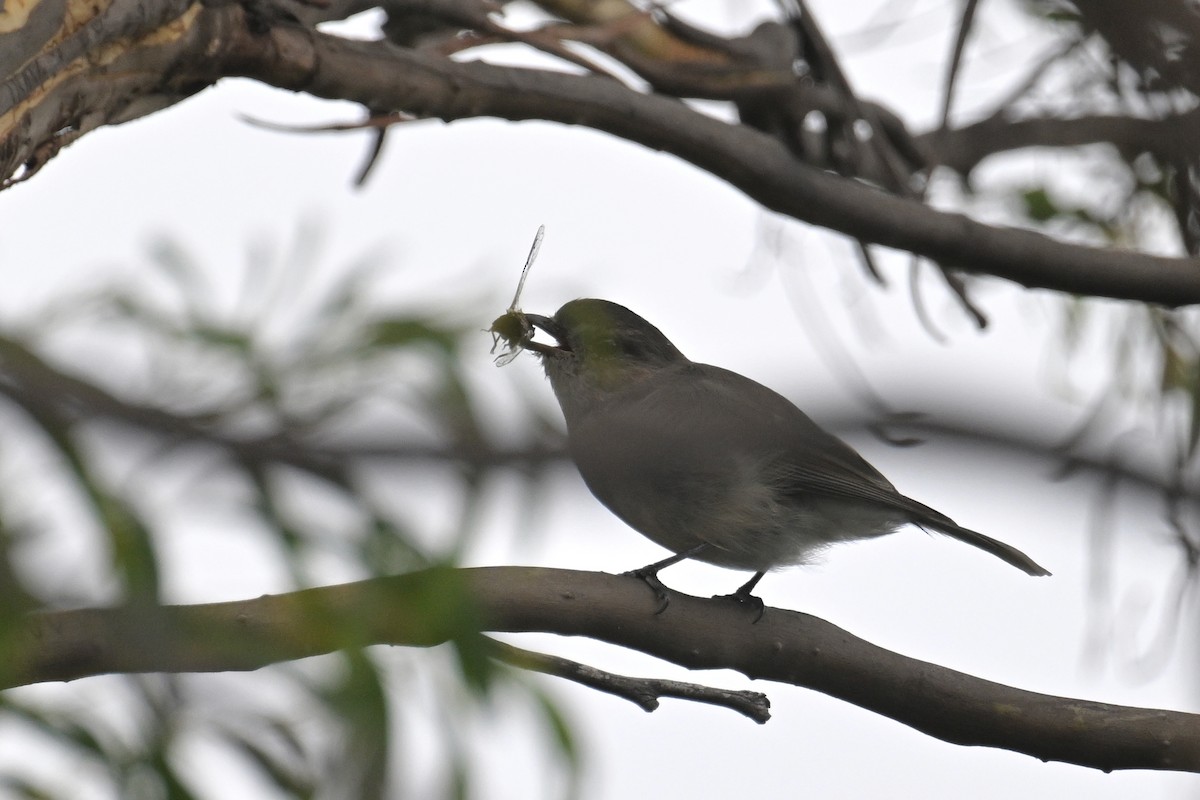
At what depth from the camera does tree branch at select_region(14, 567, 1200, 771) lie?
209 cm

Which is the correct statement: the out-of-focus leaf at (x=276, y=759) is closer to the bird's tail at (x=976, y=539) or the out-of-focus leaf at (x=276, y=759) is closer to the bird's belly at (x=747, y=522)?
the bird's belly at (x=747, y=522)

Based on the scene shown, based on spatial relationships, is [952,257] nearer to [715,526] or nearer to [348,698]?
[715,526]

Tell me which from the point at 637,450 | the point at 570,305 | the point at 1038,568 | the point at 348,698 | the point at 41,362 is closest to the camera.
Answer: the point at 41,362

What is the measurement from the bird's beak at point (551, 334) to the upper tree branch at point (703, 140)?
64cm

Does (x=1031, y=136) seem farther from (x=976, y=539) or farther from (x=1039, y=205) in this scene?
(x=976, y=539)

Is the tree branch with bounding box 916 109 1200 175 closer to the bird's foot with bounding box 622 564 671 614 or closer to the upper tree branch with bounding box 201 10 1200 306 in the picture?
the upper tree branch with bounding box 201 10 1200 306

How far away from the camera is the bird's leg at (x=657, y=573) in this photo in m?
2.69

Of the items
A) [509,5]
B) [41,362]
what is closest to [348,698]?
[41,362]

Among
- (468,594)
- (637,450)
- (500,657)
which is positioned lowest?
(500,657)

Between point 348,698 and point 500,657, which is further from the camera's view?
point 500,657

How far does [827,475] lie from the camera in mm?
3732

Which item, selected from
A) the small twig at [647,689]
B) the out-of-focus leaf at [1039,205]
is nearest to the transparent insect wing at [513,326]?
the small twig at [647,689]

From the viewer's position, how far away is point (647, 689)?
8.65ft

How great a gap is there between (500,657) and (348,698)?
13.5 inches
